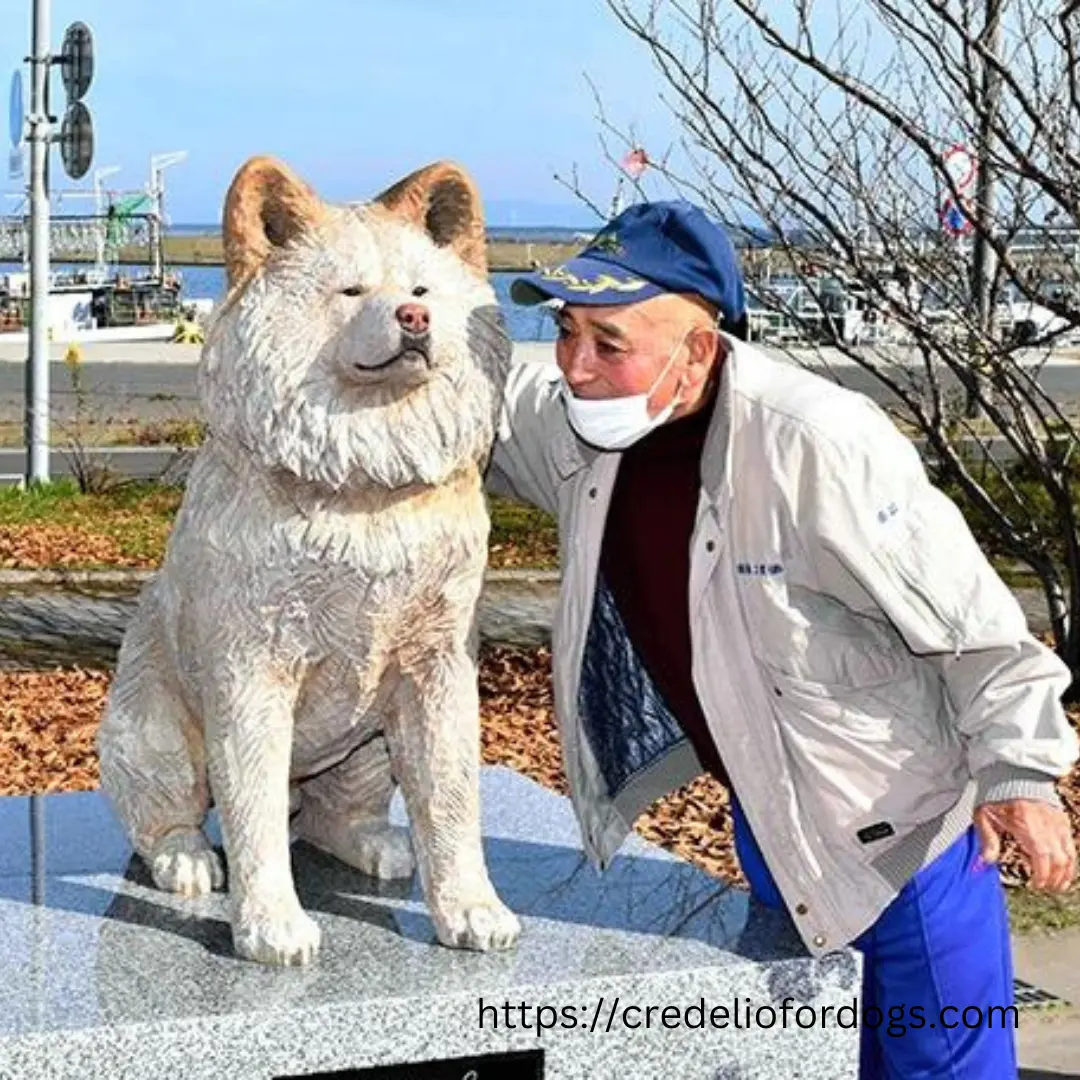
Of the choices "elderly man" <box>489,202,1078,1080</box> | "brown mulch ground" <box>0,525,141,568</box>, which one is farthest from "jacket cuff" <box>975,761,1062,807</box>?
"brown mulch ground" <box>0,525,141,568</box>

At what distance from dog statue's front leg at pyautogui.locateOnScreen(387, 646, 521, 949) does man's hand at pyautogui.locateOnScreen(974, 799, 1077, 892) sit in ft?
2.80

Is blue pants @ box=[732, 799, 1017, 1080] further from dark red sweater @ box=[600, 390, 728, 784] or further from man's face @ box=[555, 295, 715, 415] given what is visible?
man's face @ box=[555, 295, 715, 415]

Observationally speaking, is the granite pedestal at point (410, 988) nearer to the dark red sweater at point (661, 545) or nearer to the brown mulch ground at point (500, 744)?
the dark red sweater at point (661, 545)

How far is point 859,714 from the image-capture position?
115 inches

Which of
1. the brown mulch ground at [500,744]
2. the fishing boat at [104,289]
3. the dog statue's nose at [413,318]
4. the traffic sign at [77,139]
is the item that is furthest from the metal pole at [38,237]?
the fishing boat at [104,289]

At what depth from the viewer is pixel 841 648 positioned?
2918mm

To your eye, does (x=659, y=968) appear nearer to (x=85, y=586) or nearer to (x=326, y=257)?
(x=326, y=257)

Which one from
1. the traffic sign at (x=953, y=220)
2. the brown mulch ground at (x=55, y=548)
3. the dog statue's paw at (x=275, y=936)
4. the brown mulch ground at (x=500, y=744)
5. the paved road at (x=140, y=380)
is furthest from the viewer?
the paved road at (x=140, y=380)

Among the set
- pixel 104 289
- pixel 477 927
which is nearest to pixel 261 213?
pixel 477 927

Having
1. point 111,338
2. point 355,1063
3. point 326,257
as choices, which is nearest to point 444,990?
point 355,1063

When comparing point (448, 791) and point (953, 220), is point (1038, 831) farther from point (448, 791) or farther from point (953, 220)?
point (953, 220)

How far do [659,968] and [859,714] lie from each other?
1.86ft

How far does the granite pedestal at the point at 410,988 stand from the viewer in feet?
9.36

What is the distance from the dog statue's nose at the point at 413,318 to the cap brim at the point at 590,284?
0.51 ft
